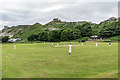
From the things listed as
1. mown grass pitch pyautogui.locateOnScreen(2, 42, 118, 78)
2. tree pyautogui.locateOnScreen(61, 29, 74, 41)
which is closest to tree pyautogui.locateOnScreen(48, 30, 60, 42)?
tree pyautogui.locateOnScreen(61, 29, 74, 41)

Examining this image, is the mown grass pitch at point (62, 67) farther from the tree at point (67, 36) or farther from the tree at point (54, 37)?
the tree at point (54, 37)

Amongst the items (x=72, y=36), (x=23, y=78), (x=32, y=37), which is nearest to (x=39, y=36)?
(x=32, y=37)

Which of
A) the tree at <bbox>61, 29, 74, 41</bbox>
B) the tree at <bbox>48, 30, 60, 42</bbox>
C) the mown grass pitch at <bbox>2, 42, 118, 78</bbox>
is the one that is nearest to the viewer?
the mown grass pitch at <bbox>2, 42, 118, 78</bbox>

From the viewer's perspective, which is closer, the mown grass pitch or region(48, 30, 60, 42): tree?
the mown grass pitch

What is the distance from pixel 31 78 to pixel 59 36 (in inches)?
4077

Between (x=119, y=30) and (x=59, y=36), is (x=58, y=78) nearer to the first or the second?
(x=119, y=30)

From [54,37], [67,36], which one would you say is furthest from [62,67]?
[54,37]

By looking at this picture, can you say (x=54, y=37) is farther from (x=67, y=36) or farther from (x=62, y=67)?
(x=62, y=67)

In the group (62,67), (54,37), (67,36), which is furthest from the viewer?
(54,37)

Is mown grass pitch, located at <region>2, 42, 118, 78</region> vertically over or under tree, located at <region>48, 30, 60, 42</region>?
under

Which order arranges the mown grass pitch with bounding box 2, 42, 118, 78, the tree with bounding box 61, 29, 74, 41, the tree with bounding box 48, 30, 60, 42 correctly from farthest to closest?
the tree with bounding box 48, 30, 60, 42
the tree with bounding box 61, 29, 74, 41
the mown grass pitch with bounding box 2, 42, 118, 78

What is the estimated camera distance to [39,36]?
120m

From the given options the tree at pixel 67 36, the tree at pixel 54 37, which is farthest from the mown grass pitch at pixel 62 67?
the tree at pixel 54 37

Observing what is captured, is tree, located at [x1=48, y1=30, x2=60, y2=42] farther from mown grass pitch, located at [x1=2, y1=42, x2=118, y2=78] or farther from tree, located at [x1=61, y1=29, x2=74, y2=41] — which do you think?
mown grass pitch, located at [x1=2, y1=42, x2=118, y2=78]
